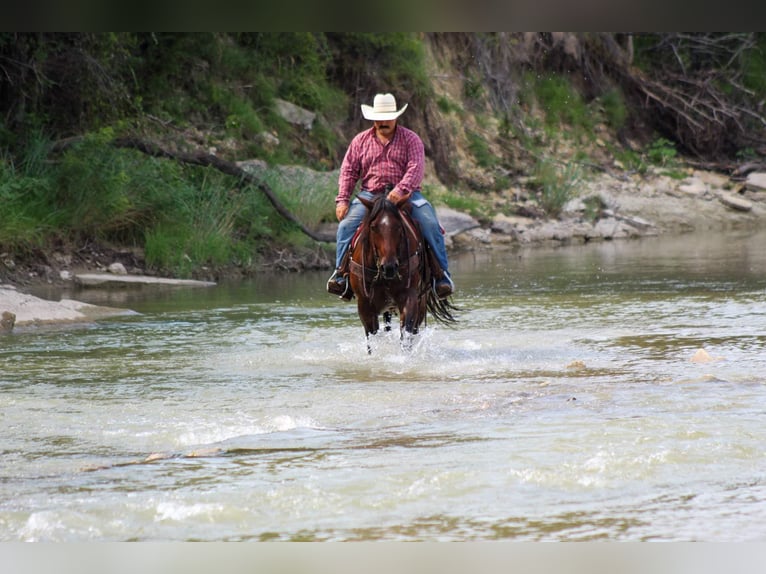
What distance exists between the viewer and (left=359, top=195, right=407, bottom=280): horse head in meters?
9.55

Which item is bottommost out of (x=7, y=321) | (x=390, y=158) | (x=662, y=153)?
(x=7, y=321)

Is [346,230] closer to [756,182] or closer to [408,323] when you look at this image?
[408,323]

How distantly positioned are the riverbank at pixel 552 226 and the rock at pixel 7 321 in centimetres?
1

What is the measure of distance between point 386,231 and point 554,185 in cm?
1868

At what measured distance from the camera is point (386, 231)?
9.56 m

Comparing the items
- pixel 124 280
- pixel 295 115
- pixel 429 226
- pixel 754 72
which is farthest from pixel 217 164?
pixel 754 72

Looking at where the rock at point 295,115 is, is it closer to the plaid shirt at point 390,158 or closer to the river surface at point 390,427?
the river surface at point 390,427

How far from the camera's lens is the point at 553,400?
771 cm

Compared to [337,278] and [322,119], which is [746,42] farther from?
[337,278]

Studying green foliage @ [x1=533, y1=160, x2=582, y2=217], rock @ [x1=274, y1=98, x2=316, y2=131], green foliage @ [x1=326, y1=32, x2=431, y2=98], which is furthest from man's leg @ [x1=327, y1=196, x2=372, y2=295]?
green foliage @ [x1=326, y1=32, x2=431, y2=98]

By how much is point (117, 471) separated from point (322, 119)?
21.1 metres

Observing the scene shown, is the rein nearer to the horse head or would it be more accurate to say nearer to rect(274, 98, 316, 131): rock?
the horse head

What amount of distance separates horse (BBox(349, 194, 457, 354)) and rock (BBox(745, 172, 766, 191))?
24520mm
